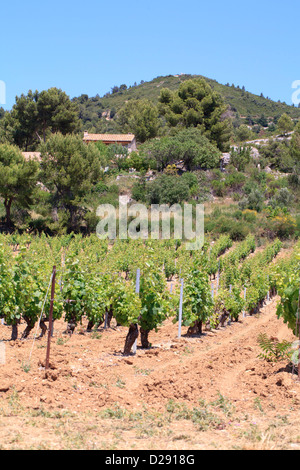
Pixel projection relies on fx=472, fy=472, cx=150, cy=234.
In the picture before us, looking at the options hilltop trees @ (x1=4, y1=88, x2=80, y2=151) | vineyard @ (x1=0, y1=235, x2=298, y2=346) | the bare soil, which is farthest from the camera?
hilltop trees @ (x1=4, y1=88, x2=80, y2=151)

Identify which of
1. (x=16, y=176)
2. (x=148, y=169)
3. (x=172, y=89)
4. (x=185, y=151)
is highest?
(x=172, y=89)

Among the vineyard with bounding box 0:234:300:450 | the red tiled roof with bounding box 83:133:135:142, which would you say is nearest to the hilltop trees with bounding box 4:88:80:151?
the red tiled roof with bounding box 83:133:135:142

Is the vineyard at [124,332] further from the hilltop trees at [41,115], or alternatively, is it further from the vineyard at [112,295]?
the hilltop trees at [41,115]

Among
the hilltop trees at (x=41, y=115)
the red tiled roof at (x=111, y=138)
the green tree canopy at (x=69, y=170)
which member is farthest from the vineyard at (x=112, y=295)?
the red tiled roof at (x=111, y=138)

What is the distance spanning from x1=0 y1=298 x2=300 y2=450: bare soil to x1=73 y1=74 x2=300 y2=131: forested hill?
3104 inches

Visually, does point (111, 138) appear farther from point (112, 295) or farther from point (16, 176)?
point (112, 295)

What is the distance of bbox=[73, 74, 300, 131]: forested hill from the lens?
9350cm

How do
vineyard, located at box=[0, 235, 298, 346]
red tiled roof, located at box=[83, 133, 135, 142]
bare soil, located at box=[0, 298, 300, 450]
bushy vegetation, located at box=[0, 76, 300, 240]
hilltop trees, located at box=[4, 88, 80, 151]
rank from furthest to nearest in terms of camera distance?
red tiled roof, located at box=[83, 133, 135, 142] < hilltop trees, located at box=[4, 88, 80, 151] < bushy vegetation, located at box=[0, 76, 300, 240] < vineyard, located at box=[0, 235, 298, 346] < bare soil, located at box=[0, 298, 300, 450]

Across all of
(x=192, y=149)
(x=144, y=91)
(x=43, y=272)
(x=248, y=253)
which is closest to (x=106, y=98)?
(x=144, y=91)

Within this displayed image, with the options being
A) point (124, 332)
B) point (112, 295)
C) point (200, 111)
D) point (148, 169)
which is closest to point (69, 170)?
point (148, 169)

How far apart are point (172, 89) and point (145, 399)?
3832 inches

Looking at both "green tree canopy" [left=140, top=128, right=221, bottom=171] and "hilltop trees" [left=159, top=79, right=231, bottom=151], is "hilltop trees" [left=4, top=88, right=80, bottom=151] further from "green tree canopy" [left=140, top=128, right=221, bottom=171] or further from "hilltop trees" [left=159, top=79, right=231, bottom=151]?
"hilltop trees" [left=159, top=79, right=231, bottom=151]

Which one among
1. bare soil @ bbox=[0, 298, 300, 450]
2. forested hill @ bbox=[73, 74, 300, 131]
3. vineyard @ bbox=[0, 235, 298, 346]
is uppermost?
forested hill @ bbox=[73, 74, 300, 131]

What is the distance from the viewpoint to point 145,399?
6.03 meters
